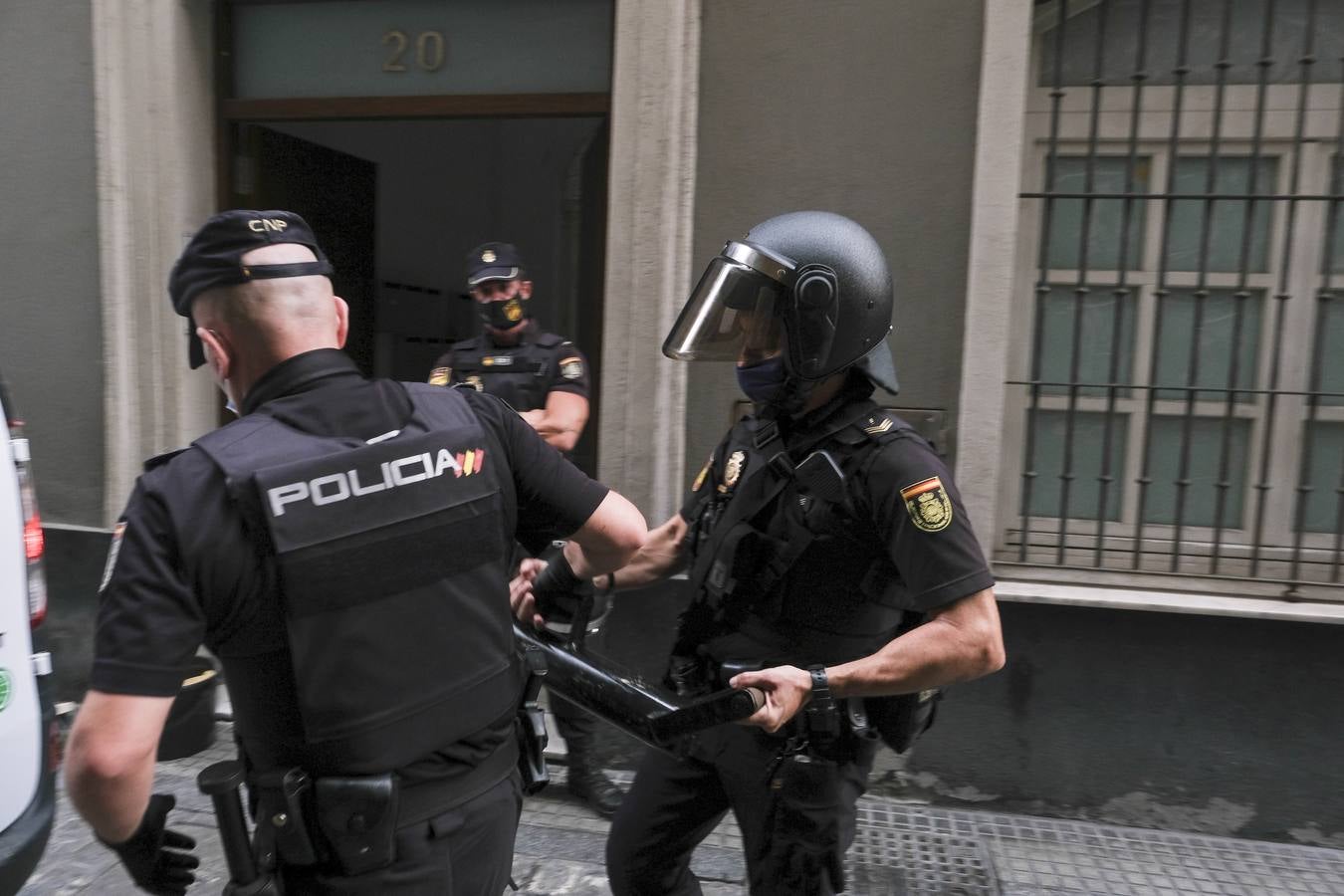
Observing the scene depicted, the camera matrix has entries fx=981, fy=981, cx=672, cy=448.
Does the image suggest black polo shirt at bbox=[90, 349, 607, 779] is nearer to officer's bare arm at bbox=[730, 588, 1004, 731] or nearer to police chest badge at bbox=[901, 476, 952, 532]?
officer's bare arm at bbox=[730, 588, 1004, 731]

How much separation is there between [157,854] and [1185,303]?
12.6ft

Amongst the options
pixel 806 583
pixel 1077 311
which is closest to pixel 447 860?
pixel 806 583

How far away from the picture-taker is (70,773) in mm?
1310

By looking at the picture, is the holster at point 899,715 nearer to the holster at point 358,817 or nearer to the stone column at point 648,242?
the holster at point 358,817

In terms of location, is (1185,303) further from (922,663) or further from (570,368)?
(922,663)

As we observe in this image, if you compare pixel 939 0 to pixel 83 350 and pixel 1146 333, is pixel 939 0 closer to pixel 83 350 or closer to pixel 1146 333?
pixel 1146 333

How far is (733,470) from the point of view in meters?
2.15

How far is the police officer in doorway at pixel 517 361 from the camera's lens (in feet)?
13.2

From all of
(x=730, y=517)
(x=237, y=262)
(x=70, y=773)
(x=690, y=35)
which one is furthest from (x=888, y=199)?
(x=70, y=773)

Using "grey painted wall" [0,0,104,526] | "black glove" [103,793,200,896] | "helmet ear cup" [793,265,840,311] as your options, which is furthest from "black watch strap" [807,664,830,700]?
"grey painted wall" [0,0,104,526]

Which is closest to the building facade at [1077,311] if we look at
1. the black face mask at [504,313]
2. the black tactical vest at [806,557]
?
the black face mask at [504,313]

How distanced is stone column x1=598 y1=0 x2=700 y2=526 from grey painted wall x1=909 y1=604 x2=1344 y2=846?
148 centimetres

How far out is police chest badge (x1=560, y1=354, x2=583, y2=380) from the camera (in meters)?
4.05

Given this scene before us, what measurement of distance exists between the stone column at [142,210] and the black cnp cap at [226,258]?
319 cm
